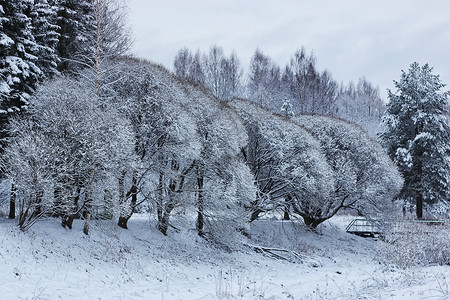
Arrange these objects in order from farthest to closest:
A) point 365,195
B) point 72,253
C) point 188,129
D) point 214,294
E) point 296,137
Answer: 1. point 365,195
2. point 296,137
3. point 188,129
4. point 72,253
5. point 214,294

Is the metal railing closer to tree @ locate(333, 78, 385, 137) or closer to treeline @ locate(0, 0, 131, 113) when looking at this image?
treeline @ locate(0, 0, 131, 113)

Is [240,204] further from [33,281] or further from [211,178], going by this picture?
[33,281]

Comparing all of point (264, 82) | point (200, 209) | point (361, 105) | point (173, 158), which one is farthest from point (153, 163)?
point (361, 105)

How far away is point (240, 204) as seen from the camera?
64.9 ft

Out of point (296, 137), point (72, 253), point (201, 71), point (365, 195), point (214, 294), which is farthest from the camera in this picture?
point (201, 71)

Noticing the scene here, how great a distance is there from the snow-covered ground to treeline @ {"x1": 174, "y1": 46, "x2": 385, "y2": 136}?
26204mm

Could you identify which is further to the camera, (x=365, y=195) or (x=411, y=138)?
(x=411, y=138)

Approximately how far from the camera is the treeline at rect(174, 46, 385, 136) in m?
45.4

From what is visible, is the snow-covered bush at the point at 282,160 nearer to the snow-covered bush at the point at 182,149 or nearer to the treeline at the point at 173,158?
the treeline at the point at 173,158

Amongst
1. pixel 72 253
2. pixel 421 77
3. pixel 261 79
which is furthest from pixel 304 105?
pixel 72 253

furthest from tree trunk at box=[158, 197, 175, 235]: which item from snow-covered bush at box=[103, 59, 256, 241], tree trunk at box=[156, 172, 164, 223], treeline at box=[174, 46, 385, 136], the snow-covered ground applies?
treeline at box=[174, 46, 385, 136]

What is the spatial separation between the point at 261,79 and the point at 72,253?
39595 millimetres

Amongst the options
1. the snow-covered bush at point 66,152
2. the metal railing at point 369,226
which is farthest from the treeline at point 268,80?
the snow-covered bush at point 66,152

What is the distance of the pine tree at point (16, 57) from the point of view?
652 inches
